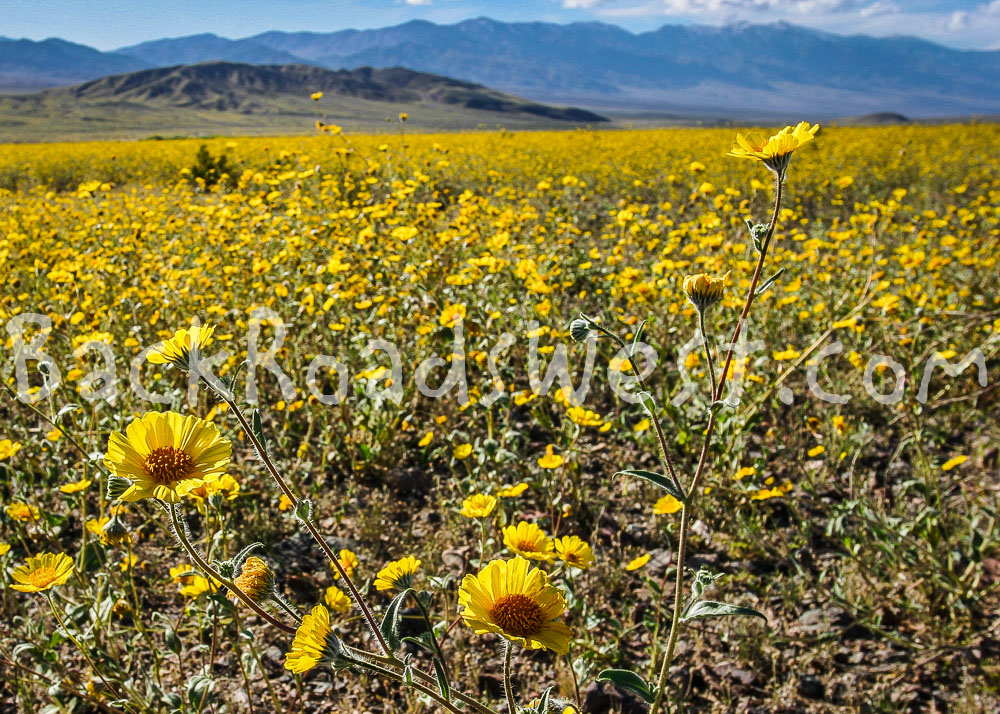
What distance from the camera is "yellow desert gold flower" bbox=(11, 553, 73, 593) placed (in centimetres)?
144

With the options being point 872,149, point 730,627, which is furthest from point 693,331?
point 872,149

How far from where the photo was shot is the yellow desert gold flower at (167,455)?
0.99 m

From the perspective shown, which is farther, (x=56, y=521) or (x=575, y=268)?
(x=575, y=268)

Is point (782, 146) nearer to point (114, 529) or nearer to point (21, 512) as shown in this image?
point (114, 529)

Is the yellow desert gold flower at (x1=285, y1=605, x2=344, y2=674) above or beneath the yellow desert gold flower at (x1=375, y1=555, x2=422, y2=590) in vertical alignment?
above

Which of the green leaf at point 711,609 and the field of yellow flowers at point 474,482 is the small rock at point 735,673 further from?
the green leaf at point 711,609

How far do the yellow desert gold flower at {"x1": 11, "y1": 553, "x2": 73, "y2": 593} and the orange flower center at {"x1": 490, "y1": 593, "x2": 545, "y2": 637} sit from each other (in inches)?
42.5

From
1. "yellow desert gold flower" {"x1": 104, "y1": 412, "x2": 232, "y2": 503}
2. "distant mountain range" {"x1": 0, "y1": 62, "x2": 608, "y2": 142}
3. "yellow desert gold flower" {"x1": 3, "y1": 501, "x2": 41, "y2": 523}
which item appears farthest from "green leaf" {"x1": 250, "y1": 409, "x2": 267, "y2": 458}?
"distant mountain range" {"x1": 0, "y1": 62, "x2": 608, "y2": 142}

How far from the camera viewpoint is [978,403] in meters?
3.31

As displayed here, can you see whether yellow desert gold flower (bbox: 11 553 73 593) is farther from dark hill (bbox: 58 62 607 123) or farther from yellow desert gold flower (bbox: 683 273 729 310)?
dark hill (bbox: 58 62 607 123)

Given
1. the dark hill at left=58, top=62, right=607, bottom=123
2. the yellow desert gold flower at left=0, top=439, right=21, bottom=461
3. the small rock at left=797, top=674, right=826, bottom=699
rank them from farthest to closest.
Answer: the dark hill at left=58, top=62, right=607, bottom=123 < the yellow desert gold flower at left=0, top=439, right=21, bottom=461 < the small rock at left=797, top=674, right=826, bottom=699

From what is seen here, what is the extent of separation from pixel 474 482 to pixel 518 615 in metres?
1.48

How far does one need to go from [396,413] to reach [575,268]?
2.35 metres

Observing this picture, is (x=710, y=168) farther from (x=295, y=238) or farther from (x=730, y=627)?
(x=730, y=627)
